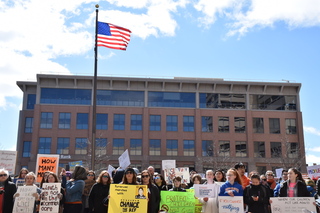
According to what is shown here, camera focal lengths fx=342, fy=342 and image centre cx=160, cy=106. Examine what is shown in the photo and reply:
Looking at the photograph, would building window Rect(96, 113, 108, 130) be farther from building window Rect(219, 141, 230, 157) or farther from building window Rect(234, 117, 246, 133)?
building window Rect(234, 117, 246, 133)

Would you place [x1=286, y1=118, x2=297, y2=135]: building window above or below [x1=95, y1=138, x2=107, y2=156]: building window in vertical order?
above

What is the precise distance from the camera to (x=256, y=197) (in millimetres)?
8617

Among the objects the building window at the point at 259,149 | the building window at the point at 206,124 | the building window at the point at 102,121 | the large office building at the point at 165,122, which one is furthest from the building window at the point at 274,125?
the building window at the point at 102,121

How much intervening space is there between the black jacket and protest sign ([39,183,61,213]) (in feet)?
3.11

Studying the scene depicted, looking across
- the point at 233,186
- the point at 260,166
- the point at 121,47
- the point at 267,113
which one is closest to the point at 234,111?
the point at 267,113

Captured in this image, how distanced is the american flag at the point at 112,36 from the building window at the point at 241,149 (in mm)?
41372

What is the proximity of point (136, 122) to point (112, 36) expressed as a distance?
37.7m

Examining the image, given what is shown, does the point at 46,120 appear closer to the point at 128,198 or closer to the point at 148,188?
the point at 148,188

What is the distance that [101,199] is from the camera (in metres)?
8.41

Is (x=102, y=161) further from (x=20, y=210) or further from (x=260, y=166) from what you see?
(x=20, y=210)

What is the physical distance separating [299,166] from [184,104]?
2072 centimetres

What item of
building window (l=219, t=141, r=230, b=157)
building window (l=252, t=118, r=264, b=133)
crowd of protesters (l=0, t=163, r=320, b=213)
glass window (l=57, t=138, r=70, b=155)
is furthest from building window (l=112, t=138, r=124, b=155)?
crowd of protesters (l=0, t=163, r=320, b=213)

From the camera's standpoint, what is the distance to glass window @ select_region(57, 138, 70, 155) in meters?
53.1

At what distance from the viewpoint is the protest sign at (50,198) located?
28.5 feet
